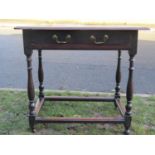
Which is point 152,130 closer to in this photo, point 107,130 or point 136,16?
point 107,130

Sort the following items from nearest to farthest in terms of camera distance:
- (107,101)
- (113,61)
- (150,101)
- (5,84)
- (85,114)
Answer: (85,114) < (107,101) < (150,101) < (5,84) < (113,61)

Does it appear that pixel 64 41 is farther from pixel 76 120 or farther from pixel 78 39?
pixel 76 120

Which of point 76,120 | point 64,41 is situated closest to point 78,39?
point 64,41

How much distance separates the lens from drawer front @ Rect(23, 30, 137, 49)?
10.2 feet

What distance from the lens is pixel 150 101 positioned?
4.51m

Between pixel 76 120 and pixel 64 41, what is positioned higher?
pixel 64 41

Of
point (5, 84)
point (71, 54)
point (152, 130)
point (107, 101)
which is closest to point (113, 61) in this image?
point (71, 54)

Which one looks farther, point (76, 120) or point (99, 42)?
point (76, 120)

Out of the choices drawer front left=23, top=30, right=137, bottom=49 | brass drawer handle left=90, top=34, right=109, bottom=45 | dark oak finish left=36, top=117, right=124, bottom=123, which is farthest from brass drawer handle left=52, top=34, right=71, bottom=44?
dark oak finish left=36, top=117, right=124, bottom=123

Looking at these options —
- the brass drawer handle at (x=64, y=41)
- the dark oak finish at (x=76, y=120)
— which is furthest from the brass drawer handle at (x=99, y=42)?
the dark oak finish at (x=76, y=120)

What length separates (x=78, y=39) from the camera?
3113 mm

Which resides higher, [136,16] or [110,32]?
[110,32]

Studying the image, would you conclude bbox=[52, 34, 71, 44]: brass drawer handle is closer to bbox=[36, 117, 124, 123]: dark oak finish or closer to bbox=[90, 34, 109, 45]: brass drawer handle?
bbox=[90, 34, 109, 45]: brass drawer handle

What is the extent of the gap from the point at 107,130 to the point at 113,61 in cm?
443
